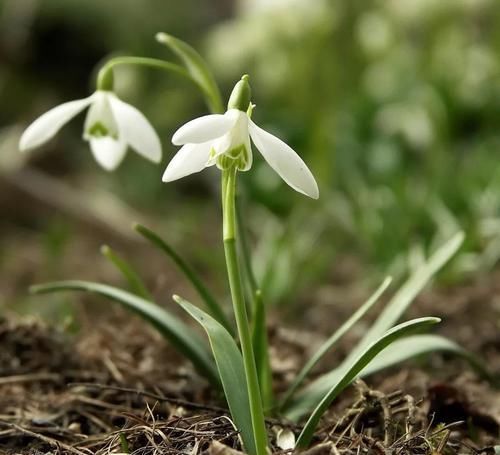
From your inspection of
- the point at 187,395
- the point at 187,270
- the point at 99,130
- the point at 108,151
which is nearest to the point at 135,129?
the point at 99,130

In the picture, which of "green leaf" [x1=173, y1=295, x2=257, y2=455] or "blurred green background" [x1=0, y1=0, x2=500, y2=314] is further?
"blurred green background" [x1=0, y1=0, x2=500, y2=314]

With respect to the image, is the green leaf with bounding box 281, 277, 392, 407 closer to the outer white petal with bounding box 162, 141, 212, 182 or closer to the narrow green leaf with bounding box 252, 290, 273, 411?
the narrow green leaf with bounding box 252, 290, 273, 411

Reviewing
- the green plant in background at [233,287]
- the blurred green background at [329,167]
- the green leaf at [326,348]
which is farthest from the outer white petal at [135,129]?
the blurred green background at [329,167]

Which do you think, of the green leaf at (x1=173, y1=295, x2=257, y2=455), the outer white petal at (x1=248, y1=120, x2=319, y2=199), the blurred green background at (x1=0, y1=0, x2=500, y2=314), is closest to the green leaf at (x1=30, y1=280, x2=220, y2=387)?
the green leaf at (x1=173, y1=295, x2=257, y2=455)

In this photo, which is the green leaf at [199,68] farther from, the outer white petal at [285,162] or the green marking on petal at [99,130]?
the outer white petal at [285,162]

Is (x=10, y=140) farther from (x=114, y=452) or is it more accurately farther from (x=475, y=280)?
(x=114, y=452)

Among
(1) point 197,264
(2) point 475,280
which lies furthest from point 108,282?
(2) point 475,280

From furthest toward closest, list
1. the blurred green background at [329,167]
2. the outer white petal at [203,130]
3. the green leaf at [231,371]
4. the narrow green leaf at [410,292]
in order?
the blurred green background at [329,167] < the narrow green leaf at [410,292] < the green leaf at [231,371] < the outer white petal at [203,130]
